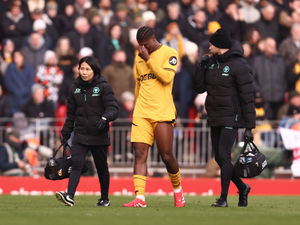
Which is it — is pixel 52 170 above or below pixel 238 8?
below

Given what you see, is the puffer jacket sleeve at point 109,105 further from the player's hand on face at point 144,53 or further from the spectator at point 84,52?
the spectator at point 84,52

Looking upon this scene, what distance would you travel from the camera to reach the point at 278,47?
23203 mm

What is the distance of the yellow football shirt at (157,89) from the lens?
12.3 meters

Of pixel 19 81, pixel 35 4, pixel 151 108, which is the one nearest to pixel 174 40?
pixel 19 81

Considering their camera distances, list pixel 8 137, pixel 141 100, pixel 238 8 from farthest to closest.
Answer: pixel 238 8 < pixel 8 137 < pixel 141 100

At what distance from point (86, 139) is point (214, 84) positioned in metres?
1.87

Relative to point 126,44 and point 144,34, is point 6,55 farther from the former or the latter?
point 144,34

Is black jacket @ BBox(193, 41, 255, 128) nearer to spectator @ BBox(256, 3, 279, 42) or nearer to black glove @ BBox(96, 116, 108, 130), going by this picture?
black glove @ BBox(96, 116, 108, 130)

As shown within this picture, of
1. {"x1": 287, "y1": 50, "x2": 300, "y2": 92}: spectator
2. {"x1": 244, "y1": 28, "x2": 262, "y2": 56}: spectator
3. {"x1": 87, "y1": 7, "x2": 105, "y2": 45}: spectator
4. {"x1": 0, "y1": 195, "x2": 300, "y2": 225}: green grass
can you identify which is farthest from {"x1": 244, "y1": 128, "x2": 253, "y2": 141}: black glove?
{"x1": 87, "y1": 7, "x2": 105, "y2": 45}: spectator

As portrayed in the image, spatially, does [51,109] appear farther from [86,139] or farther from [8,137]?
[86,139]

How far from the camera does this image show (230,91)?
1265cm

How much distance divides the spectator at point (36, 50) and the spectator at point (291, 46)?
5709 millimetres

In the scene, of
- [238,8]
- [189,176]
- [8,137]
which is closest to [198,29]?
[238,8]

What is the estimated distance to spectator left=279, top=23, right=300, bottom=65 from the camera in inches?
898
